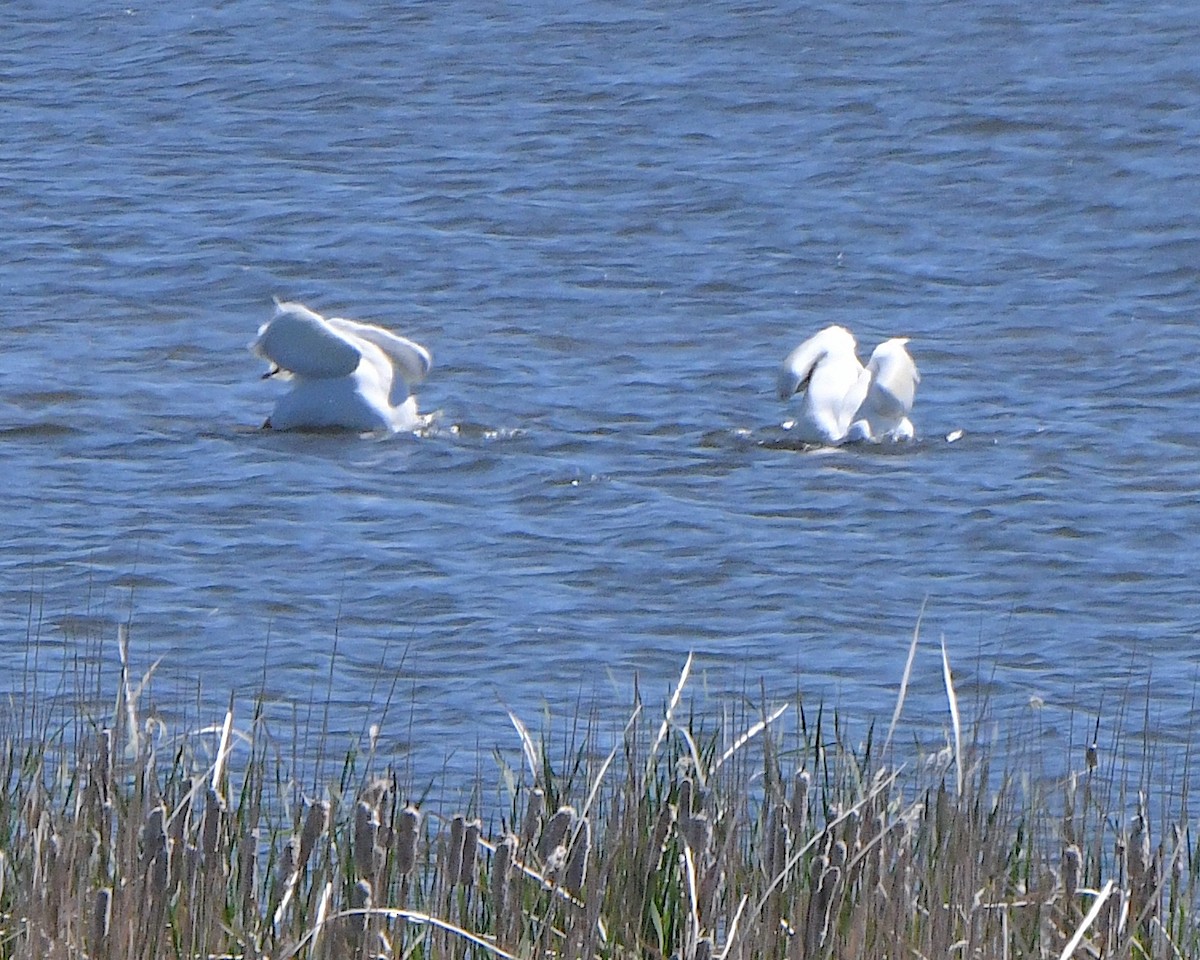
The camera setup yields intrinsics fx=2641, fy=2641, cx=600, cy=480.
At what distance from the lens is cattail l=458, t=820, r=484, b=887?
10.8ft

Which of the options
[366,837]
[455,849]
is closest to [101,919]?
[366,837]

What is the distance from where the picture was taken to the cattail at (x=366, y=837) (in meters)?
3.26

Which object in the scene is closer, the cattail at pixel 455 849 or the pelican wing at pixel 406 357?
the cattail at pixel 455 849

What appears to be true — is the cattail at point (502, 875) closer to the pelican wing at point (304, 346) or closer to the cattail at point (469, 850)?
the cattail at point (469, 850)

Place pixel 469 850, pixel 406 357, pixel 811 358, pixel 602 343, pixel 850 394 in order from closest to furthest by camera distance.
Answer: pixel 469 850, pixel 850 394, pixel 811 358, pixel 406 357, pixel 602 343

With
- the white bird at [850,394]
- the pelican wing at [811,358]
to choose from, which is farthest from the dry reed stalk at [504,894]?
the pelican wing at [811,358]

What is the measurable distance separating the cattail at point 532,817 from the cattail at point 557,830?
50 mm

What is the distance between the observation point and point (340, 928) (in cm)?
344

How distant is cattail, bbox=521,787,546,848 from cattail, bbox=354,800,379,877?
287 millimetres

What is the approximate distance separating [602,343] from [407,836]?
791 centimetres

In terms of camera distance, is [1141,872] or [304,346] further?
[304,346]

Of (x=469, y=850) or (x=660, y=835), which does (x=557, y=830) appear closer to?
(x=469, y=850)

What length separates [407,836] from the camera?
11.1ft

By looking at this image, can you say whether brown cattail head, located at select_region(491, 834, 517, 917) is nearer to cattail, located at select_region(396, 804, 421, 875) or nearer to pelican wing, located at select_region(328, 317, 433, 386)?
cattail, located at select_region(396, 804, 421, 875)
